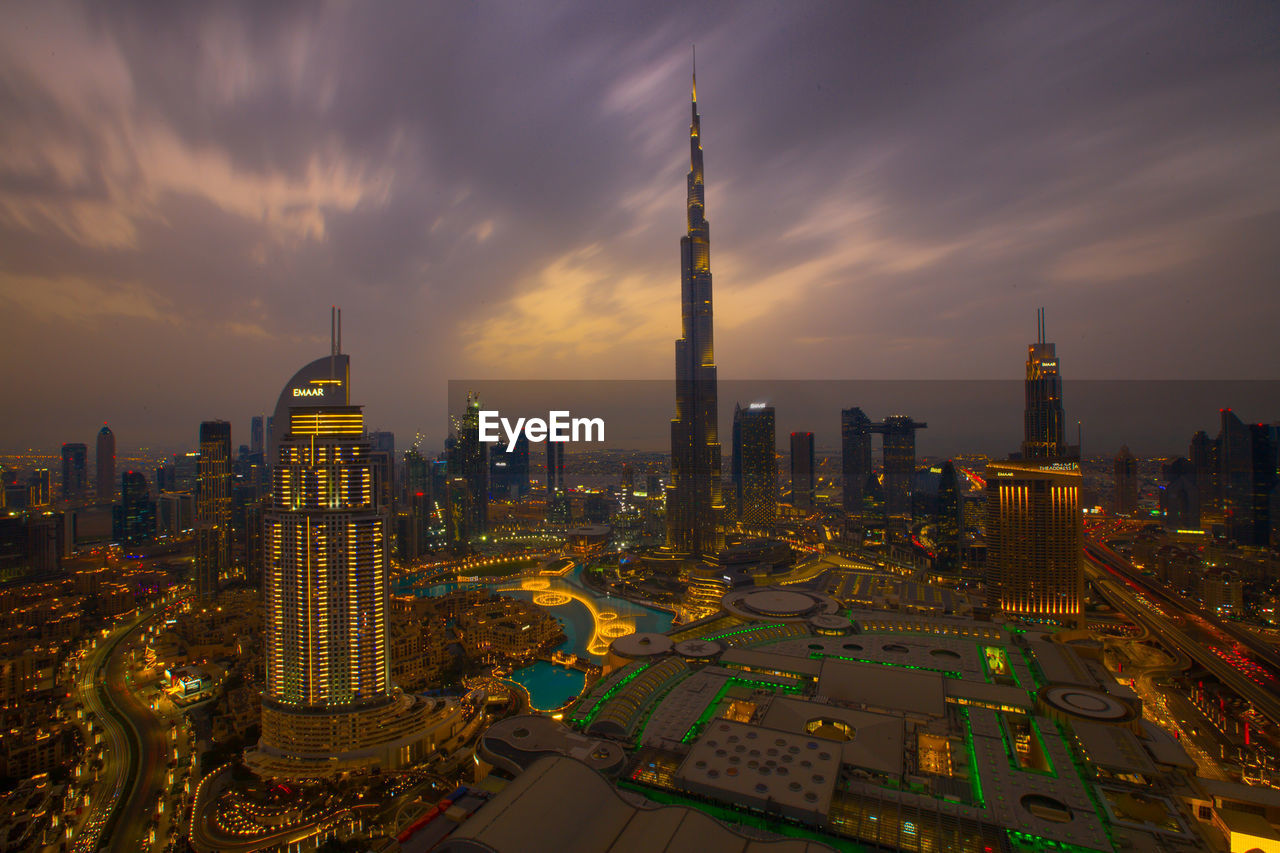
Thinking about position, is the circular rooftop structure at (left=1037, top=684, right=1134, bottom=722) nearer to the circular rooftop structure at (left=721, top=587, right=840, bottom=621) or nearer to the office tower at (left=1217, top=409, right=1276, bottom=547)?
the circular rooftop structure at (left=721, top=587, right=840, bottom=621)

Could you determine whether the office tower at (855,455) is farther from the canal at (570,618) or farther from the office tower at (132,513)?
the office tower at (132,513)

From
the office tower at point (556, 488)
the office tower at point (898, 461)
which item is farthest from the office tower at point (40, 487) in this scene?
the office tower at point (898, 461)

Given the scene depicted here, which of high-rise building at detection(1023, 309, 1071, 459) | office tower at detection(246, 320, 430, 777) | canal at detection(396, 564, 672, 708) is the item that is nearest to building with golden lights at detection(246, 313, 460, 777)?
office tower at detection(246, 320, 430, 777)

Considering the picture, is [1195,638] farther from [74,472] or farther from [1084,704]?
[74,472]

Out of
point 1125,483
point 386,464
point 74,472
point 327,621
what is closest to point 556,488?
point 386,464

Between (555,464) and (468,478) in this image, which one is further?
(468,478)

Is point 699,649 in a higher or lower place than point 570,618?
higher
